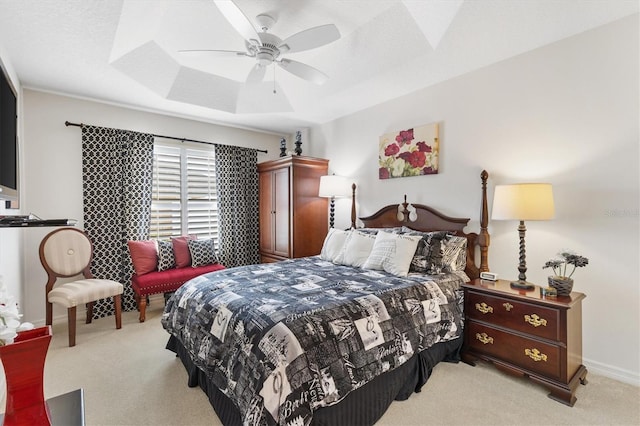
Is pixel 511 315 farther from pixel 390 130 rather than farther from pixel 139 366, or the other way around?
pixel 139 366

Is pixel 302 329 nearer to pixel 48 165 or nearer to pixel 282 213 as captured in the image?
pixel 282 213

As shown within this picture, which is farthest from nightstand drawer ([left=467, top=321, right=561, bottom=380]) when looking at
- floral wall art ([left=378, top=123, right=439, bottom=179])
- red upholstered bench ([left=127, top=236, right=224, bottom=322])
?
red upholstered bench ([left=127, top=236, right=224, bottom=322])

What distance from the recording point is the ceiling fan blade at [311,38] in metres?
2.02

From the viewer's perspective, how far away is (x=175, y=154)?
4359 millimetres

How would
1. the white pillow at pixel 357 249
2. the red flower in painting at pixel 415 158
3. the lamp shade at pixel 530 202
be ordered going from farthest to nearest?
the red flower in painting at pixel 415 158
the white pillow at pixel 357 249
the lamp shade at pixel 530 202

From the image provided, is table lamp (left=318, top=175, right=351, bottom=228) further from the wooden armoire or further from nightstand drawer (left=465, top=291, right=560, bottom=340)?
nightstand drawer (left=465, top=291, right=560, bottom=340)

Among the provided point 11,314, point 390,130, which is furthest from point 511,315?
point 11,314

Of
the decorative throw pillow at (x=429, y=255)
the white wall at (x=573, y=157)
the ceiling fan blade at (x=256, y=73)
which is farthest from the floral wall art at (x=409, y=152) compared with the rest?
the ceiling fan blade at (x=256, y=73)

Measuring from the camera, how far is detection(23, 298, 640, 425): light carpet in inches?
74.4

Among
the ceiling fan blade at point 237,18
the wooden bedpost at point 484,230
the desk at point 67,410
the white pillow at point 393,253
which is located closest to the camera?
the desk at point 67,410

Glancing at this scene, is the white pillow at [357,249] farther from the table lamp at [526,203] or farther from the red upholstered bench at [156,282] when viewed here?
the red upholstered bench at [156,282]

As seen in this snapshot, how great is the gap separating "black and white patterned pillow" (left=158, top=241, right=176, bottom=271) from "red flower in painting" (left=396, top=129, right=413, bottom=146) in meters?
3.20

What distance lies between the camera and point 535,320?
7.22 feet

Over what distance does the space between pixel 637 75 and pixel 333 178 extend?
2893 millimetres
